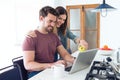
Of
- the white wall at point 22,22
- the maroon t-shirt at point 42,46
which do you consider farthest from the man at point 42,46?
the white wall at point 22,22

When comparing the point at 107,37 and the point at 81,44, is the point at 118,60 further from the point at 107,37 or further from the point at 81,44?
the point at 107,37

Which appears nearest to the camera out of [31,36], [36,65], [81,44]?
[36,65]

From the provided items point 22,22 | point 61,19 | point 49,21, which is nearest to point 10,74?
point 49,21

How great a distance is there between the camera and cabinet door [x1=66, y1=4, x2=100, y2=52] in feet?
14.9

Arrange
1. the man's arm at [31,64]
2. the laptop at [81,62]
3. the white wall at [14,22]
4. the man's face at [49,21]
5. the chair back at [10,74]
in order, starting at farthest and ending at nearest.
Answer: the white wall at [14,22] < the man's face at [49,21] < the man's arm at [31,64] < the laptop at [81,62] < the chair back at [10,74]

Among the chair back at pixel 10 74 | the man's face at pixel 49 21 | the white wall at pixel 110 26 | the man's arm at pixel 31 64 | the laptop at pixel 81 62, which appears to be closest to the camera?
the chair back at pixel 10 74

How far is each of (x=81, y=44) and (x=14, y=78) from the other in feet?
4.13

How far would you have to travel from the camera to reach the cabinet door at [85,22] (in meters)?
4.55

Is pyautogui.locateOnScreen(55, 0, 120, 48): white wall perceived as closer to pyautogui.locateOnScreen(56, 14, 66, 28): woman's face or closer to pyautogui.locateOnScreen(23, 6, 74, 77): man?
pyautogui.locateOnScreen(56, 14, 66, 28): woman's face

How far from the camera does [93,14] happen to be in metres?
4.55

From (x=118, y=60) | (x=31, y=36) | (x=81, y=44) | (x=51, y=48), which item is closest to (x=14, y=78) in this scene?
(x=31, y=36)

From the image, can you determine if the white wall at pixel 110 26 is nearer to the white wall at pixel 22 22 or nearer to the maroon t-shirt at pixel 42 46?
the white wall at pixel 22 22

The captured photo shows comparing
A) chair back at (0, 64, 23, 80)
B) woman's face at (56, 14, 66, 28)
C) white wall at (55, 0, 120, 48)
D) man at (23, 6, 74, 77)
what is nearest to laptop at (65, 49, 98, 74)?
man at (23, 6, 74, 77)

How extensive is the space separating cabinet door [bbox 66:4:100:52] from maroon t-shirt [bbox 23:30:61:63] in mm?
2657
